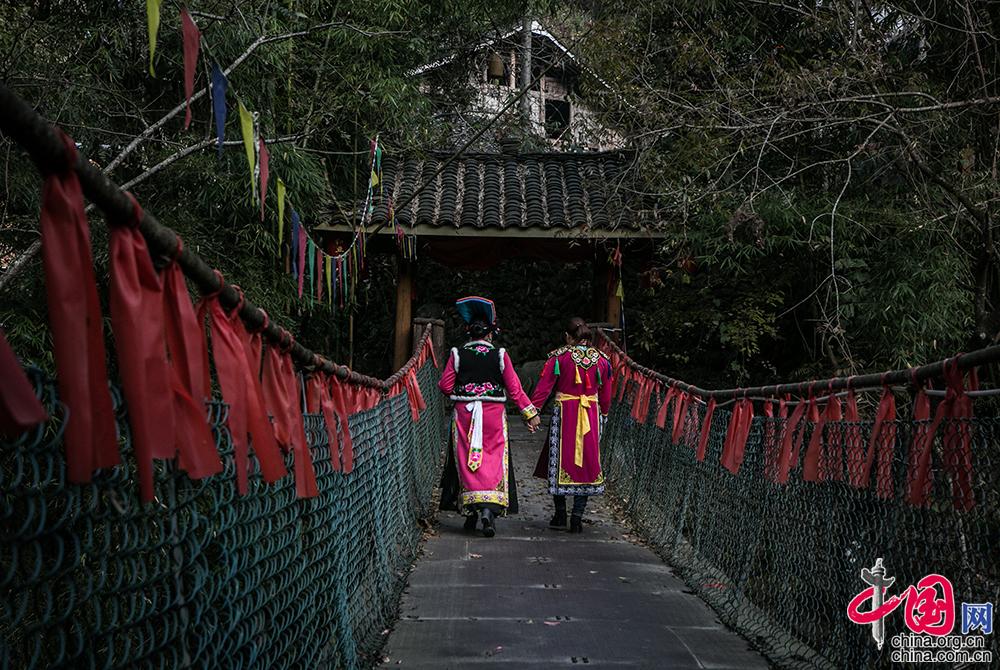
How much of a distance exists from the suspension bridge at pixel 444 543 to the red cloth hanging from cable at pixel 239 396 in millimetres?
32

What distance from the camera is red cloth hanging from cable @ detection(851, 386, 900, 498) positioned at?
330cm

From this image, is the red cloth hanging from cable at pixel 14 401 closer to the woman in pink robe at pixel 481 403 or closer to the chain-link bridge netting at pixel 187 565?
the chain-link bridge netting at pixel 187 565

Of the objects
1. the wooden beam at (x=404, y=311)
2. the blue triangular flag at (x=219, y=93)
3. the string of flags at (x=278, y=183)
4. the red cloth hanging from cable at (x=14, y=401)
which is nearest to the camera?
the red cloth hanging from cable at (x=14, y=401)

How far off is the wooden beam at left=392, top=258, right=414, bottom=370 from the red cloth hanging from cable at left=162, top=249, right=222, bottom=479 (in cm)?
1060

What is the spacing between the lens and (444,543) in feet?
22.9

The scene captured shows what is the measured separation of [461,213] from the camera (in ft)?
40.2

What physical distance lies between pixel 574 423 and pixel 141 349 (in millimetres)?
6388

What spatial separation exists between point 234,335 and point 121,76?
6961 mm

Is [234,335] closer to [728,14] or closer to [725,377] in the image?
[728,14]

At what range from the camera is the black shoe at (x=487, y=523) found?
731 centimetres

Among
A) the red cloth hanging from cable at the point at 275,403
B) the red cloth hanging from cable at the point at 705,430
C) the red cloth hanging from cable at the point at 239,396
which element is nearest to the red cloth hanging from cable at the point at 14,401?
the red cloth hanging from cable at the point at 239,396

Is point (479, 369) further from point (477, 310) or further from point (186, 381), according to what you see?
point (186, 381)

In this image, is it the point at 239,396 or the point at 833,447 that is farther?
the point at 833,447

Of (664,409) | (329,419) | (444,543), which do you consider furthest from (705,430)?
(329,419)
